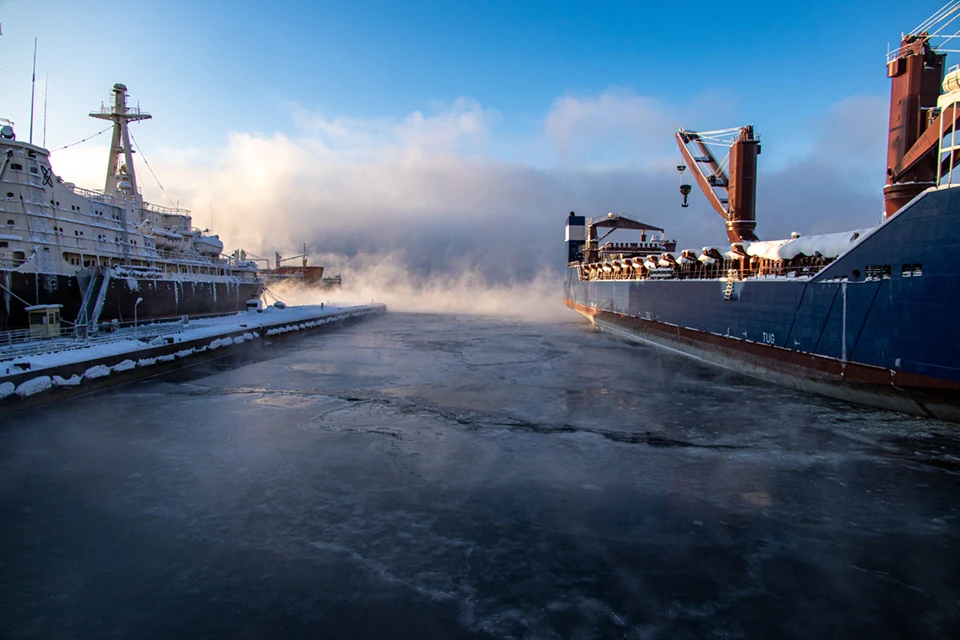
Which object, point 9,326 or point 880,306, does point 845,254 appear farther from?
point 9,326

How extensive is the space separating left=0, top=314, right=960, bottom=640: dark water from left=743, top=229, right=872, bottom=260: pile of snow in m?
4.91

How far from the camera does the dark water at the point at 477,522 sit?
4.76 m

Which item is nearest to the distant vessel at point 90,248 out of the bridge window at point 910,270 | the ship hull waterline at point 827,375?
the ship hull waterline at point 827,375

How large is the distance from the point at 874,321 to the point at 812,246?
4.11m

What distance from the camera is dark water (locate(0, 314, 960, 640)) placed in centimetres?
476

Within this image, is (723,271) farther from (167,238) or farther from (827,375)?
(167,238)

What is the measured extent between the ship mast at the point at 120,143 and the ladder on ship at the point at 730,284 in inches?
1567

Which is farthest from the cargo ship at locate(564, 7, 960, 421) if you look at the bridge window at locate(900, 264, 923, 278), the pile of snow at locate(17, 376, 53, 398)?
→ the pile of snow at locate(17, 376, 53, 398)

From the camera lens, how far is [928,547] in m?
5.99

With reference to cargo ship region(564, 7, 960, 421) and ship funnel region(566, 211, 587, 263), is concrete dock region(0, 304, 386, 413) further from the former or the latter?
ship funnel region(566, 211, 587, 263)

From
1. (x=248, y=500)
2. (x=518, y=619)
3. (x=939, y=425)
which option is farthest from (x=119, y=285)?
(x=939, y=425)

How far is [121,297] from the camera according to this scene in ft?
87.9

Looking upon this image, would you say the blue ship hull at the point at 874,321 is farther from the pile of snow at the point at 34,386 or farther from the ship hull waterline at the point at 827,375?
the pile of snow at the point at 34,386

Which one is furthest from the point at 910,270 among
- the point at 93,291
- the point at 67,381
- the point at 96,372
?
the point at 93,291
